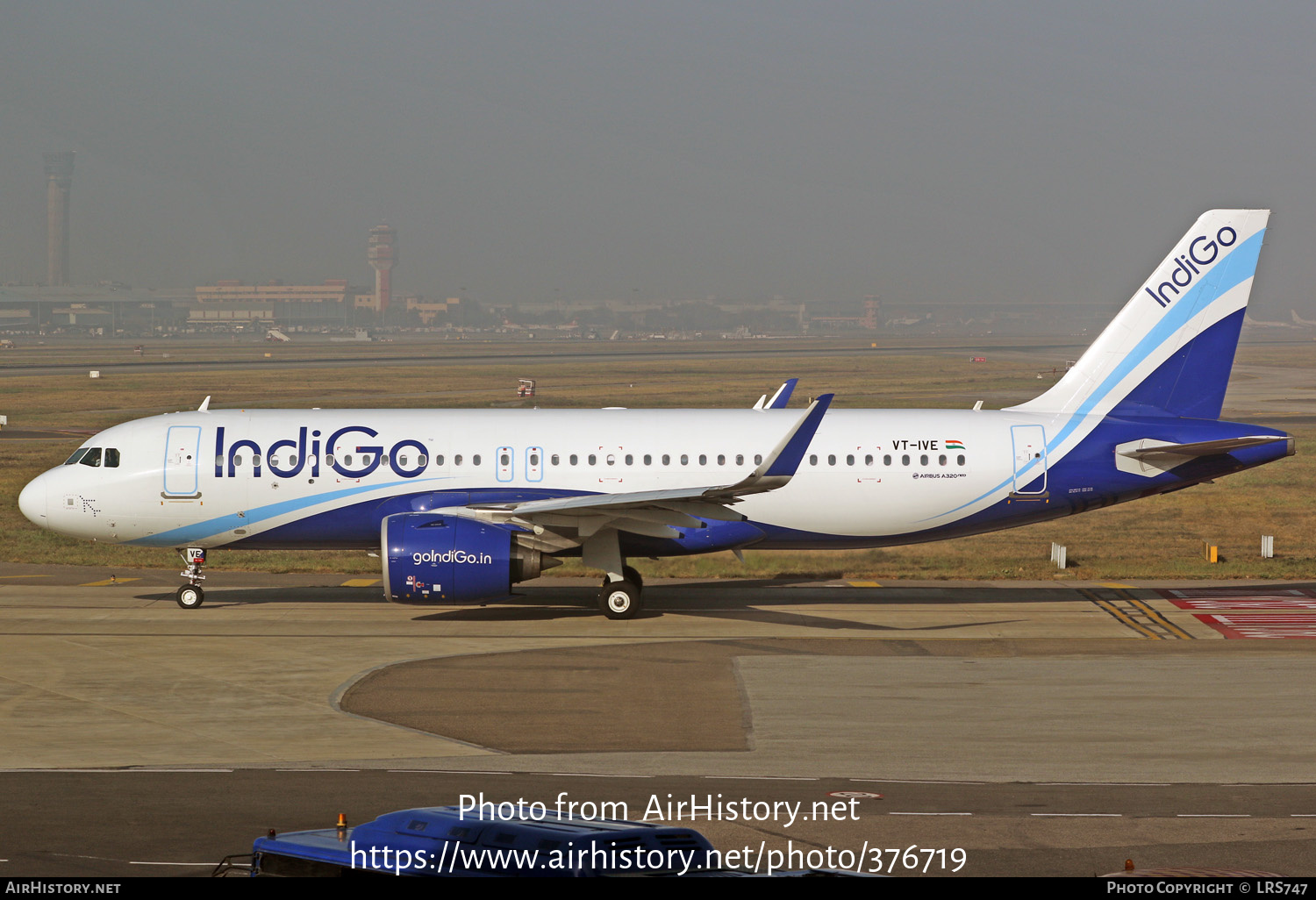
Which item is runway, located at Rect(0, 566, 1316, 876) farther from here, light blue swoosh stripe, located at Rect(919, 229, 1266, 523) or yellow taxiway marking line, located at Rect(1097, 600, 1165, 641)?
light blue swoosh stripe, located at Rect(919, 229, 1266, 523)

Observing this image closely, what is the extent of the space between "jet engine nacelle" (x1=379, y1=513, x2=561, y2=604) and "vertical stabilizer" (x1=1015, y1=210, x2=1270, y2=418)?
14.7 m

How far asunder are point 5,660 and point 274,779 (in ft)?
34.9

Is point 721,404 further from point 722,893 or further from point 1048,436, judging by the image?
point 722,893

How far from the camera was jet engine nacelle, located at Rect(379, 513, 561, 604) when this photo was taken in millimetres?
28453

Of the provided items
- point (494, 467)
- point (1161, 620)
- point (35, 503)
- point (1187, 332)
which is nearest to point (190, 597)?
point (35, 503)

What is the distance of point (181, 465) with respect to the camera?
31.4 meters

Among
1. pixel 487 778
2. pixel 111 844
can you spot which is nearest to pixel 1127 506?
pixel 487 778

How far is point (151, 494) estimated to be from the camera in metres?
31.3

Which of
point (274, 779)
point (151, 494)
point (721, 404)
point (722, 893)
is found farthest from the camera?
point (721, 404)

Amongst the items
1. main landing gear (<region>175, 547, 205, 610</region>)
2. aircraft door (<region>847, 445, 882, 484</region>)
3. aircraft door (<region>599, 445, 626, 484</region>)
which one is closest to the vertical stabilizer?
aircraft door (<region>847, 445, 882, 484</region>)

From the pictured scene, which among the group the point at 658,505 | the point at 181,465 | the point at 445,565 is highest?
the point at 181,465

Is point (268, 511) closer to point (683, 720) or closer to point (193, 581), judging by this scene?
point (193, 581)

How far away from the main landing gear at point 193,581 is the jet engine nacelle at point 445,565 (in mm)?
5886

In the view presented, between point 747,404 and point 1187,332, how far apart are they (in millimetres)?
64065
